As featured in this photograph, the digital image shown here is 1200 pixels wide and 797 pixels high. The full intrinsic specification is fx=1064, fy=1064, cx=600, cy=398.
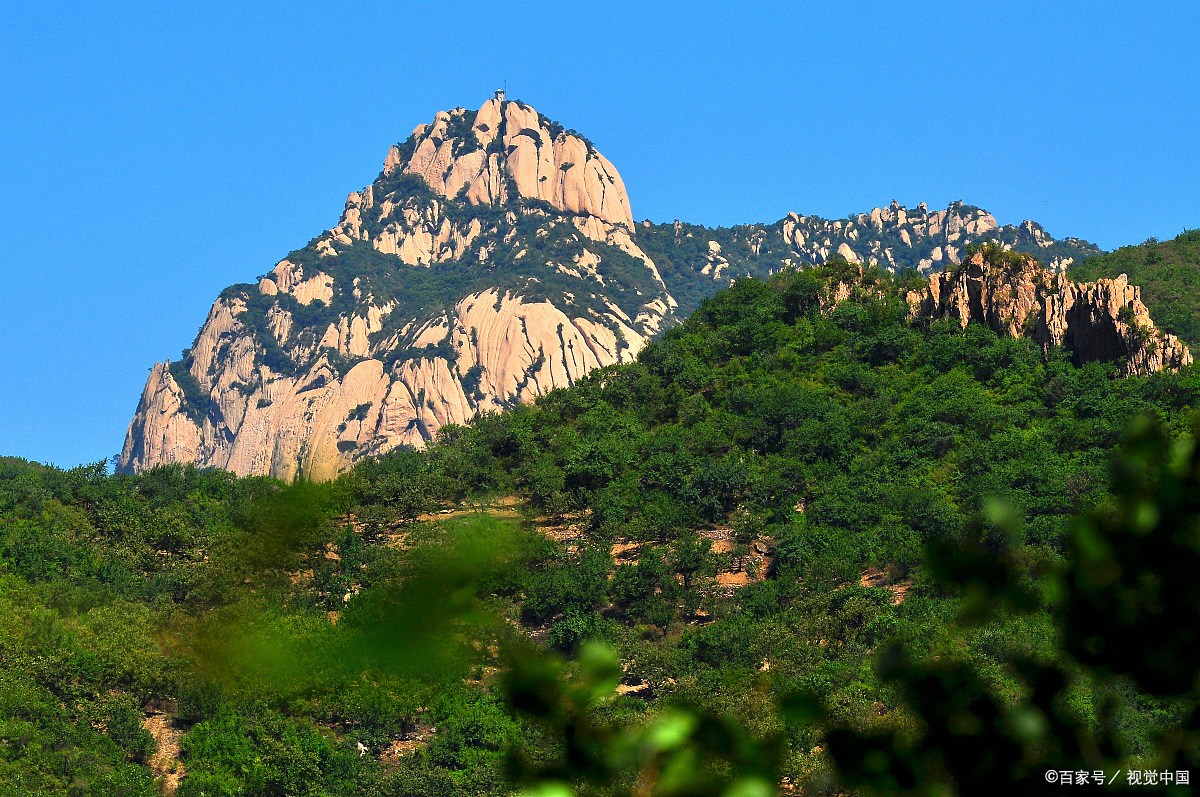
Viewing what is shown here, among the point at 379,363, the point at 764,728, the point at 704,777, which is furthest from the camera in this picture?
the point at 379,363

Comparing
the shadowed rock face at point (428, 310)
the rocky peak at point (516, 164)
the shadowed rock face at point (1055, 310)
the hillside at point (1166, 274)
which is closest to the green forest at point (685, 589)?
the hillside at point (1166, 274)

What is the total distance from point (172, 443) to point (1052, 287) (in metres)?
101

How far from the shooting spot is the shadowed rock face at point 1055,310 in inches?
1494

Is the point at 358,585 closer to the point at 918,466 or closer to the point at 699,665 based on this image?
the point at 699,665

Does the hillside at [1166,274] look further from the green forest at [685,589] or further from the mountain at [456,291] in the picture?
the mountain at [456,291]

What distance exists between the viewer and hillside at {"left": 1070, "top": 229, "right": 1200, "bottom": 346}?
47.6 m

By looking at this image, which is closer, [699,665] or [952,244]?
[699,665]

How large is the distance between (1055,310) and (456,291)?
9670 cm

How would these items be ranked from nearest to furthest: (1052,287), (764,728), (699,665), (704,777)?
(704,777)
(764,728)
(699,665)
(1052,287)


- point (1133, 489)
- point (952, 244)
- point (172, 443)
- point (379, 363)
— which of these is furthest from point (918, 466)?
point (952, 244)

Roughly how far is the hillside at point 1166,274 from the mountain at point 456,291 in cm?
5131

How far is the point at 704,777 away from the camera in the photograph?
2258mm

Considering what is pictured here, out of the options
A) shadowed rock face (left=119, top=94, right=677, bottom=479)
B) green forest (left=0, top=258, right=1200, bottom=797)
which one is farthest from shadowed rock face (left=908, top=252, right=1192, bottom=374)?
shadowed rock face (left=119, top=94, right=677, bottom=479)

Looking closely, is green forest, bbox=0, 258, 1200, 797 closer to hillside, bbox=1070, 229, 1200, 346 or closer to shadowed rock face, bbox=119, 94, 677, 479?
hillside, bbox=1070, 229, 1200, 346
